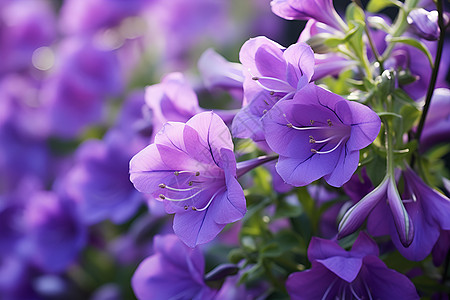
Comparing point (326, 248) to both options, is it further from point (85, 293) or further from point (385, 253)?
point (85, 293)

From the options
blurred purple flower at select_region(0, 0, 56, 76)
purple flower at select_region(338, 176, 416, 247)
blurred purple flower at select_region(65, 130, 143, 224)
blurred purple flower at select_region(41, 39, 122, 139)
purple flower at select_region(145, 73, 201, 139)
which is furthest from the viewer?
blurred purple flower at select_region(0, 0, 56, 76)

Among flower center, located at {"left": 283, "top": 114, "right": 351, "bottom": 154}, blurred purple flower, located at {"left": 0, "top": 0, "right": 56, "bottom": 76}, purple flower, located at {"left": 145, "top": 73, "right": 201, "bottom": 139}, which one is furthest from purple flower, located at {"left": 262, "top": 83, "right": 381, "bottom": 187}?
blurred purple flower, located at {"left": 0, "top": 0, "right": 56, "bottom": 76}

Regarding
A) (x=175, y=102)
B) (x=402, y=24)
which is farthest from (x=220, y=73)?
(x=402, y=24)

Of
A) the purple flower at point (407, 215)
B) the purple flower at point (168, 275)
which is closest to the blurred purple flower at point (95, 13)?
the purple flower at point (168, 275)

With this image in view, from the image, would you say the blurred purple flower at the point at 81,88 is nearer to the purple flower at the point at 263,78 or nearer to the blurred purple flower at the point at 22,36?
the blurred purple flower at the point at 22,36

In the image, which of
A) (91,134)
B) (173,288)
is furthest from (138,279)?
(91,134)

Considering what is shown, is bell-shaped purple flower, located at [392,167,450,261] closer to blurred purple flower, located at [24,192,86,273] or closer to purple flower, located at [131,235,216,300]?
purple flower, located at [131,235,216,300]

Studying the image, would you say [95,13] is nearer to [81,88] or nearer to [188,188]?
[81,88]
